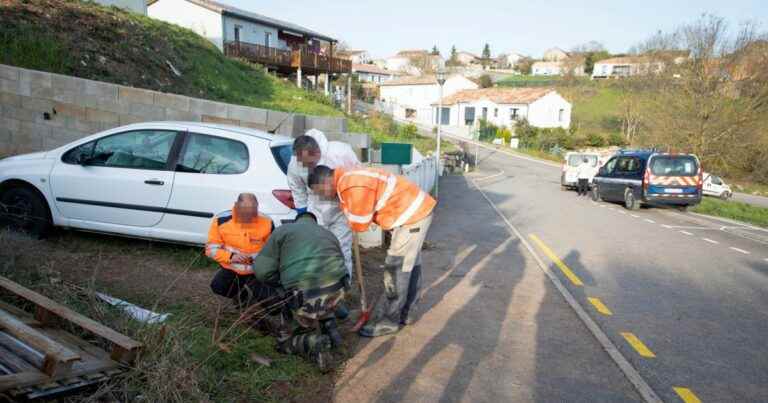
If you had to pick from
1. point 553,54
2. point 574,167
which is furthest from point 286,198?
point 553,54

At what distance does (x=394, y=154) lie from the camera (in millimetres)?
10039

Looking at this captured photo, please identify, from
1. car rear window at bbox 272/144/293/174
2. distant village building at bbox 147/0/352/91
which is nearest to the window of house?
distant village building at bbox 147/0/352/91

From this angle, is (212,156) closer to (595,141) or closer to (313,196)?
(313,196)

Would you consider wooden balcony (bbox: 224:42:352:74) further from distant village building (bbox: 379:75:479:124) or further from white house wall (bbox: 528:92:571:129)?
distant village building (bbox: 379:75:479:124)

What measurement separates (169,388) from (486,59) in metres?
129

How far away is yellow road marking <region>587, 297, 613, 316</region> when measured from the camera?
581 centimetres

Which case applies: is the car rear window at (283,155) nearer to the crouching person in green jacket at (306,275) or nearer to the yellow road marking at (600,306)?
the crouching person in green jacket at (306,275)

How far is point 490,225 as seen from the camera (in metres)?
11.8

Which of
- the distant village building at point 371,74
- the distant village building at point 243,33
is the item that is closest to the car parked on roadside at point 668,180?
the distant village building at point 243,33

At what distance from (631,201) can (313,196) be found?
44.8ft

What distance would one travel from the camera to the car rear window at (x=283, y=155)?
5.77 m

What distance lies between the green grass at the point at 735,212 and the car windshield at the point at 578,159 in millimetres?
5811

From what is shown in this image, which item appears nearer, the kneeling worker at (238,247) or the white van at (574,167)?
the kneeling worker at (238,247)

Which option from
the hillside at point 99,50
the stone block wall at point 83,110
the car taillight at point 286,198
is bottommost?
the car taillight at point 286,198
